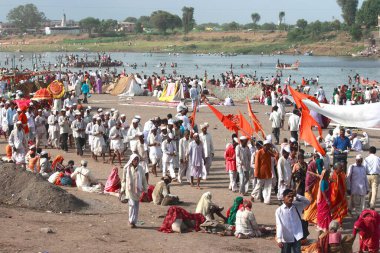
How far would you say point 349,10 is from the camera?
148 m

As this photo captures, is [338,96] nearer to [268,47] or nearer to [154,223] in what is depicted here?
[154,223]

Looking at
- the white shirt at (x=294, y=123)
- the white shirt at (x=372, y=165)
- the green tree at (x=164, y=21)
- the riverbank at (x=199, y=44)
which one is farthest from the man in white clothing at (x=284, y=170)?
the green tree at (x=164, y=21)

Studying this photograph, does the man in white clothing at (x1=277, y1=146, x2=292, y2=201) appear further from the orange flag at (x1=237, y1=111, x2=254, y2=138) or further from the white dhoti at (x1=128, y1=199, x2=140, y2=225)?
the white dhoti at (x1=128, y1=199, x2=140, y2=225)

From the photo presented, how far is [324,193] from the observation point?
39.9 feet

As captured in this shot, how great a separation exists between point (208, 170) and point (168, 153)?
3.75 ft

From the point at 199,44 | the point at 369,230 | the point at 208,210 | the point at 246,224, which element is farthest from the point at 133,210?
the point at 199,44

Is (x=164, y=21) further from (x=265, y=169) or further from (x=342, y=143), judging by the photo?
(x=265, y=169)

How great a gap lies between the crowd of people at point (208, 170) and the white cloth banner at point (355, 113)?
0.50 m

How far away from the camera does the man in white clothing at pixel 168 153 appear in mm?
16547

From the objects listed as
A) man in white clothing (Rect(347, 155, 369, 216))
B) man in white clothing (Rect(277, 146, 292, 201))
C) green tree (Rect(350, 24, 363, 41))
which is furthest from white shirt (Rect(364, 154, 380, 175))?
green tree (Rect(350, 24, 363, 41))

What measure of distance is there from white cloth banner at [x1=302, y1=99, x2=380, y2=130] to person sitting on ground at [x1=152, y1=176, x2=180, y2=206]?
12.7 ft

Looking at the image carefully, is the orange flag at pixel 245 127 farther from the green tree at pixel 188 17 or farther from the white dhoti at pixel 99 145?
the green tree at pixel 188 17

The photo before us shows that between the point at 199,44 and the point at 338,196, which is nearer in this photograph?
the point at 338,196

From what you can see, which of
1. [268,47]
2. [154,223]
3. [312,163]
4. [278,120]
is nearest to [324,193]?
[312,163]
